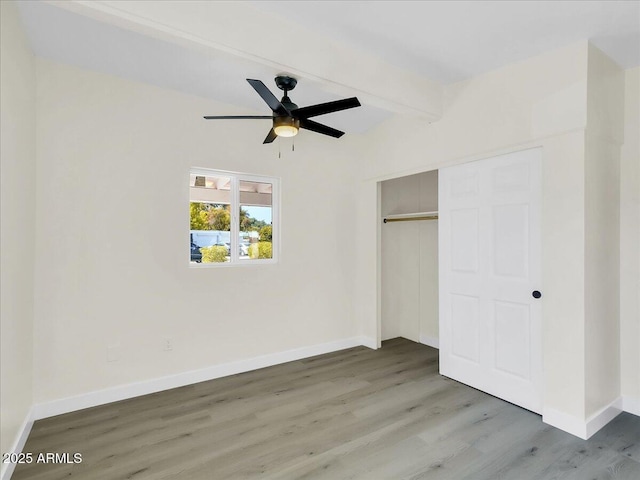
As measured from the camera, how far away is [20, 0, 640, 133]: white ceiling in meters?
2.25

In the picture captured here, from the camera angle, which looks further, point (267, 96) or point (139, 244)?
point (139, 244)

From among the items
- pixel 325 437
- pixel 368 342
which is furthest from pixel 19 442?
pixel 368 342

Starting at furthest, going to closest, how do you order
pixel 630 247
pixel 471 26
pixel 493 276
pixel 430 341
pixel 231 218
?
1. pixel 430 341
2. pixel 231 218
3. pixel 493 276
4. pixel 630 247
5. pixel 471 26

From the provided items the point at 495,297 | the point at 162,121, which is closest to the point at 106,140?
the point at 162,121

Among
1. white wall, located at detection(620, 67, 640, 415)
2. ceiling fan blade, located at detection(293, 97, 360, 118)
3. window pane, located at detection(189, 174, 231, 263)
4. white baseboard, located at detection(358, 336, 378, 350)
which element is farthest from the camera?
white baseboard, located at detection(358, 336, 378, 350)

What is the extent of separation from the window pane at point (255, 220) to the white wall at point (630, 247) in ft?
10.6

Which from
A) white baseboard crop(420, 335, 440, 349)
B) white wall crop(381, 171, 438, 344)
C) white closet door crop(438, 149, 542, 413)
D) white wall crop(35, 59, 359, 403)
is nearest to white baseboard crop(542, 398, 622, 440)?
white closet door crop(438, 149, 542, 413)

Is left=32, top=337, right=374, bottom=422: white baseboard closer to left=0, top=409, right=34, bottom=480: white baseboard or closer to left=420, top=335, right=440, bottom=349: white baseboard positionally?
left=0, top=409, right=34, bottom=480: white baseboard

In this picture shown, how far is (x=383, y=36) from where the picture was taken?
259 centimetres

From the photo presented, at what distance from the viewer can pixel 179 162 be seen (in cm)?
337

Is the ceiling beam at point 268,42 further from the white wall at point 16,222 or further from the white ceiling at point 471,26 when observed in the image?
the white wall at point 16,222

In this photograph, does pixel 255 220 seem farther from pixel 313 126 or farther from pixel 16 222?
pixel 16 222

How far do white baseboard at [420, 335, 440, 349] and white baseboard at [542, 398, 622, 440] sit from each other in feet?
5.97

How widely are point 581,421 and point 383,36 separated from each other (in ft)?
10.2
